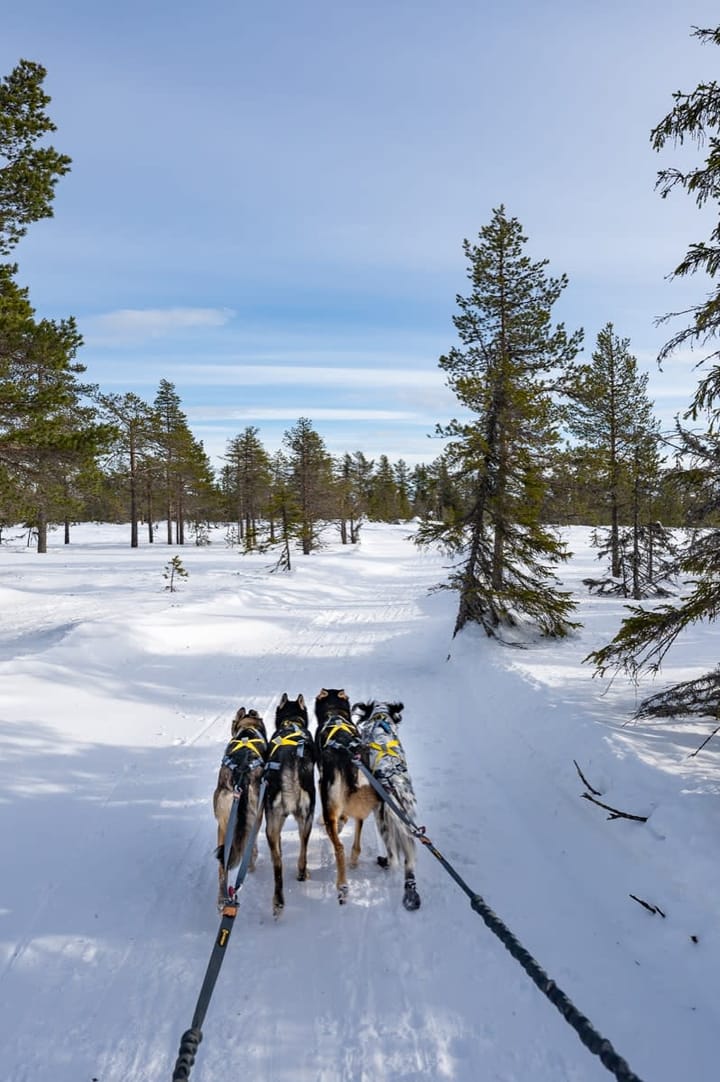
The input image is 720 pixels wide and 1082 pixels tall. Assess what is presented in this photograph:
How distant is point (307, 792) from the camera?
4.60m

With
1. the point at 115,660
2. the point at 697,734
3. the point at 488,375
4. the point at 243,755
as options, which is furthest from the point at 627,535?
the point at 243,755

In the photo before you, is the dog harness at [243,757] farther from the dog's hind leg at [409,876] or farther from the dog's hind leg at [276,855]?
the dog's hind leg at [409,876]

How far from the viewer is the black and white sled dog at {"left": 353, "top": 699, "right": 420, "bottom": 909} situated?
4.58 metres

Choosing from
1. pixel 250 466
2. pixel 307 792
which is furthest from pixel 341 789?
pixel 250 466

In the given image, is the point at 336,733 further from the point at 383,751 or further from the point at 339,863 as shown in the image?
the point at 339,863

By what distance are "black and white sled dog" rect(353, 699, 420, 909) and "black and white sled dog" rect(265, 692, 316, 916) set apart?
0.64 metres

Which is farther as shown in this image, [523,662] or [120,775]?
[523,662]

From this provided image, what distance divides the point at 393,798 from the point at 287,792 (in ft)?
3.23

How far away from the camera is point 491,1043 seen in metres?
3.28

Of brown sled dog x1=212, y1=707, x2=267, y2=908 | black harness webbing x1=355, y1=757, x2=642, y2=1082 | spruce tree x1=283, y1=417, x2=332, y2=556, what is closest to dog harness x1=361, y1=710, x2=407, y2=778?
brown sled dog x1=212, y1=707, x2=267, y2=908

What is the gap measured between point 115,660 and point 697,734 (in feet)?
35.9

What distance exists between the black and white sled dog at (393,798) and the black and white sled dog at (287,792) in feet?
2.09

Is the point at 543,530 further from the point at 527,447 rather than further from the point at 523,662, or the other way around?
the point at 523,662

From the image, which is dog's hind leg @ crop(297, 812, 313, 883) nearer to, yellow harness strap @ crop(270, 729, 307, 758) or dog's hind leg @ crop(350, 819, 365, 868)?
dog's hind leg @ crop(350, 819, 365, 868)
